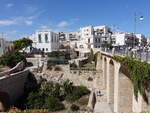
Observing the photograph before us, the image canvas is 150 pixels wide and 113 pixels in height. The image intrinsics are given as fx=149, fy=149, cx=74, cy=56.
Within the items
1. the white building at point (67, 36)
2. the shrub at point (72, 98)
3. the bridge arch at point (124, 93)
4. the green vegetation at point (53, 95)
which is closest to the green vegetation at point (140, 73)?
the bridge arch at point (124, 93)

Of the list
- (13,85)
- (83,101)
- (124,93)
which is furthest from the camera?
(83,101)

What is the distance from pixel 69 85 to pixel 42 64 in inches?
271

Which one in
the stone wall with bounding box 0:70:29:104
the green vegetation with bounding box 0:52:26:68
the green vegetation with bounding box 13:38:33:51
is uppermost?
the green vegetation with bounding box 13:38:33:51

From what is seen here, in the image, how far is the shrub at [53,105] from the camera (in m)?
18.1

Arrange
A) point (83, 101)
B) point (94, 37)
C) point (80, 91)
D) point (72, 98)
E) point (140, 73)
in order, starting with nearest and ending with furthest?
point (140, 73) → point (83, 101) → point (72, 98) → point (80, 91) → point (94, 37)

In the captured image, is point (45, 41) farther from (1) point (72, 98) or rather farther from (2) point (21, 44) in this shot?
(1) point (72, 98)

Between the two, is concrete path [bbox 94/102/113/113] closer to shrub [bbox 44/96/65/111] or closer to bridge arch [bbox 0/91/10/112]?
shrub [bbox 44/96/65/111]

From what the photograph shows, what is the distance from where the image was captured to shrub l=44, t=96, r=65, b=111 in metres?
18.1

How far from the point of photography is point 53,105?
719 inches

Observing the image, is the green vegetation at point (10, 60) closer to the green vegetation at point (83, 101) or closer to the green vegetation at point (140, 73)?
the green vegetation at point (83, 101)

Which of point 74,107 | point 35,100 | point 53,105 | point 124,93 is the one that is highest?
point 124,93

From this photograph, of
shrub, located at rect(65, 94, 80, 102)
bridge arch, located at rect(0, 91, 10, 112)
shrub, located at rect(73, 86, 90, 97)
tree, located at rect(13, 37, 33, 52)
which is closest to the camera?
bridge arch, located at rect(0, 91, 10, 112)

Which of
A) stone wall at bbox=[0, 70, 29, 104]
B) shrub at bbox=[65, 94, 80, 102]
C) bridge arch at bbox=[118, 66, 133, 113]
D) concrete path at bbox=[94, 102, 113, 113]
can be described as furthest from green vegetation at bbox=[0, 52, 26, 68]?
bridge arch at bbox=[118, 66, 133, 113]

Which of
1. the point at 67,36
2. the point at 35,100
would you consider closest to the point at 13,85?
the point at 35,100
